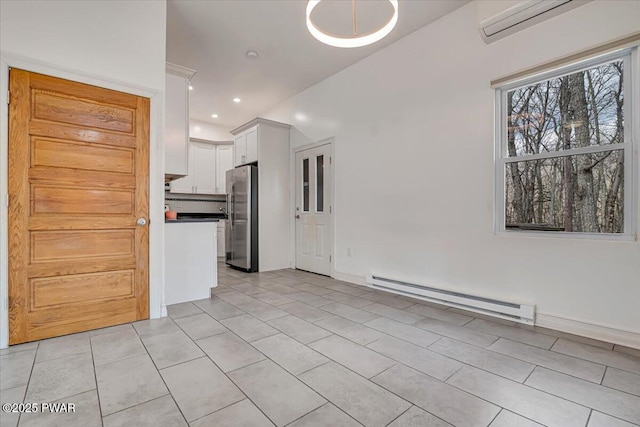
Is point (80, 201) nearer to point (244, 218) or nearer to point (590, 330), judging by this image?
point (244, 218)

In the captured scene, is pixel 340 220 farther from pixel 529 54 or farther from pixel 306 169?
pixel 529 54

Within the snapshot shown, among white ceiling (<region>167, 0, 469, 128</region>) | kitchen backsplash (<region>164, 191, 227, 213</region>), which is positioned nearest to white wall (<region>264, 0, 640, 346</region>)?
white ceiling (<region>167, 0, 469, 128</region>)

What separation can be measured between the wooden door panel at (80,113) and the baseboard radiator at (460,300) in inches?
128

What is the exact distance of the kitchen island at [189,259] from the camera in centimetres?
329

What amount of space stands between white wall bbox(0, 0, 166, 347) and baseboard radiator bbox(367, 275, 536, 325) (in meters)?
2.56

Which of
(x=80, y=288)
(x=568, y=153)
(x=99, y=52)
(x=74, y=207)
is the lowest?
(x=80, y=288)

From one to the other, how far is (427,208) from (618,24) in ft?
6.83

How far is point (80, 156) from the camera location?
8.21 feet

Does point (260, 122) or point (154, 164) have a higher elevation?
point (260, 122)

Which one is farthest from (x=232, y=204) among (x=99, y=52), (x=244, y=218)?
(x=99, y=52)

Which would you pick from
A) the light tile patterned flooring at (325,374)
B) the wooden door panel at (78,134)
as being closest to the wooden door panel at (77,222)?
the wooden door panel at (78,134)

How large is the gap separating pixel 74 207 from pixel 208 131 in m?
5.07

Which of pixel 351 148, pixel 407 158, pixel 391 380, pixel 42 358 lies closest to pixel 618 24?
pixel 407 158

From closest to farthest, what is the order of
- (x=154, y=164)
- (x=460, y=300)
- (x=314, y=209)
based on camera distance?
(x=154, y=164), (x=460, y=300), (x=314, y=209)
